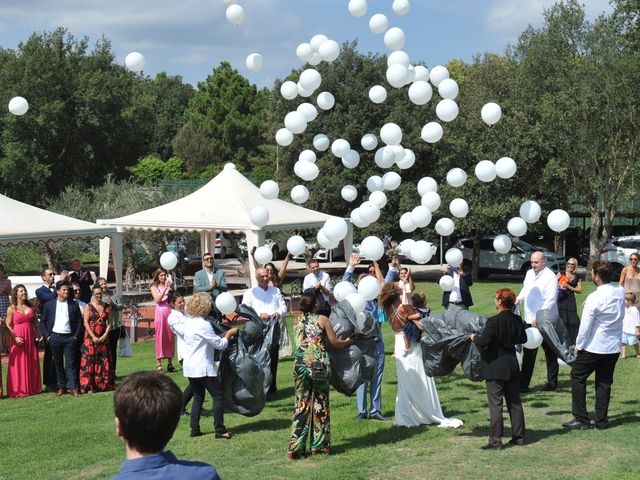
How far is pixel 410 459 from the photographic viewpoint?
24.1 feet

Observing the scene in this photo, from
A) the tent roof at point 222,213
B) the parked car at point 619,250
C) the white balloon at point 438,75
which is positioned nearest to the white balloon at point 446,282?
the white balloon at point 438,75

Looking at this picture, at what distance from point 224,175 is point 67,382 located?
959cm

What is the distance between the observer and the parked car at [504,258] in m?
28.9

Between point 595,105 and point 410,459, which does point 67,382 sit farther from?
point 595,105

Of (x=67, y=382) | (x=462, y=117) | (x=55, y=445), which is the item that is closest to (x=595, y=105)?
(x=462, y=117)

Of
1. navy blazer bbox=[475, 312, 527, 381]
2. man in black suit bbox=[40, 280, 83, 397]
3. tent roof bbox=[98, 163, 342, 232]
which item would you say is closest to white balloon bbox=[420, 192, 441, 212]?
navy blazer bbox=[475, 312, 527, 381]

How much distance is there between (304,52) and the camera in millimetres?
9969

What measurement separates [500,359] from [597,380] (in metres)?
1.32

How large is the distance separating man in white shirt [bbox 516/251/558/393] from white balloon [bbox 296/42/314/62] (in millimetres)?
3473

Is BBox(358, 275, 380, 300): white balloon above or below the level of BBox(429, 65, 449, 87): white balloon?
below

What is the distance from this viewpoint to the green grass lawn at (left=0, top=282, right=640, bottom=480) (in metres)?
7.02

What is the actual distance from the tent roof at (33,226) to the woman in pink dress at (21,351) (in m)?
5.32

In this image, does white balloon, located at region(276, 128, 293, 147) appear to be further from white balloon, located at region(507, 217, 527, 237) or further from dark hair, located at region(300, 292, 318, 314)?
dark hair, located at region(300, 292, 318, 314)

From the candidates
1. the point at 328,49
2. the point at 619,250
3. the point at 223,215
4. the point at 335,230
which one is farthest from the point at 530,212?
the point at 619,250
